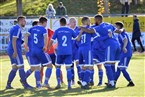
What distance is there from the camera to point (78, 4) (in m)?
44.8

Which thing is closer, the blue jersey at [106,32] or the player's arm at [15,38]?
the player's arm at [15,38]

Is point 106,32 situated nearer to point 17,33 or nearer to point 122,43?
point 122,43

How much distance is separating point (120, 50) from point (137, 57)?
10514 mm

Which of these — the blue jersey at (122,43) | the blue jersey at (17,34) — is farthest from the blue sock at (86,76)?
the blue jersey at (17,34)

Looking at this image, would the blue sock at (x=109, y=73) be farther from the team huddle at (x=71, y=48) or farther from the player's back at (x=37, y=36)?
the player's back at (x=37, y=36)

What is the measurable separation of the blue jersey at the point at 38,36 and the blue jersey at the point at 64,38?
1.13ft

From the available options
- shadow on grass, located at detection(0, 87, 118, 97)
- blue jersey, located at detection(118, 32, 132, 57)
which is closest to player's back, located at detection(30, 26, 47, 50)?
shadow on grass, located at detection(0, 87, 118, 97)

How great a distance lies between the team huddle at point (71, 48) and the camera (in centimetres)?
1451

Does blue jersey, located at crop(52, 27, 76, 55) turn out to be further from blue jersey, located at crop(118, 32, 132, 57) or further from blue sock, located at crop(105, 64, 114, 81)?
blue jersey, located at crop(118, 32, 132, 57)

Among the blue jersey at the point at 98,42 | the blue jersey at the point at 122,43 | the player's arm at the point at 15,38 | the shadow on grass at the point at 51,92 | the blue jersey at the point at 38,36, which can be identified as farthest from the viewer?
the blue jersey at the point at 122,43

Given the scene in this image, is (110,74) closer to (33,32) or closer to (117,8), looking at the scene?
(33,32)

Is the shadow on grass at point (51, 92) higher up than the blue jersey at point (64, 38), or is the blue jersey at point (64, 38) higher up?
the blue jersey at point (64, 38)

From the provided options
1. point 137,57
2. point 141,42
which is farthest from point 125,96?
point 141,42

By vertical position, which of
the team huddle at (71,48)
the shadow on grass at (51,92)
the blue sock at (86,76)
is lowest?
the shadow on grass at (51,92)
